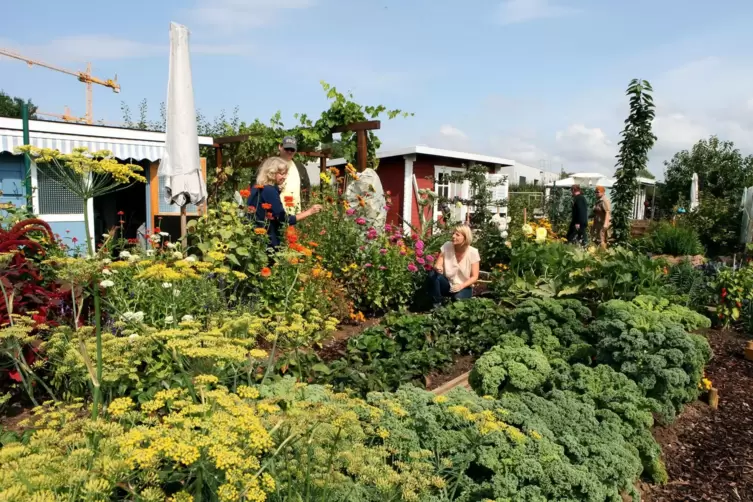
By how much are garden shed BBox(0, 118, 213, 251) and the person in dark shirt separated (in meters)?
8.53

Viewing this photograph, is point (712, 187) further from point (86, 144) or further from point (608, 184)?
point (86, 144)

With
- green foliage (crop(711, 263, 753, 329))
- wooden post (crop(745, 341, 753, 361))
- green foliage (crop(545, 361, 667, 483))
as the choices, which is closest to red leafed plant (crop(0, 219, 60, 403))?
green foliage (crop(545, 361, 667, 483))

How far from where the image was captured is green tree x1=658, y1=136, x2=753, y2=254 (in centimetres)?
1673

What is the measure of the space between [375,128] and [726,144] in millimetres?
23964

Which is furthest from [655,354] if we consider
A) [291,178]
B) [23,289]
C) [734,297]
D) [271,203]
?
[291,178]

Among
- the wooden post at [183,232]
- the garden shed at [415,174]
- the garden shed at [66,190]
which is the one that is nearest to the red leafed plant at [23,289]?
the wooden post at [183,232]

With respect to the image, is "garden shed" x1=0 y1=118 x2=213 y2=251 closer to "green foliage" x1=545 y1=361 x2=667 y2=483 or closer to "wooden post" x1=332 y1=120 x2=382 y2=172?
"wooden post" x1=332 y1=120 x2=382 y2=172

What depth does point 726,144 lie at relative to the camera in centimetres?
2469

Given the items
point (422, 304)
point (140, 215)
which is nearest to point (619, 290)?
point (422, 304)

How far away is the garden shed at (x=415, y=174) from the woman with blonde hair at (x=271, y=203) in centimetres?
954

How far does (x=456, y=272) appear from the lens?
19.3 feet

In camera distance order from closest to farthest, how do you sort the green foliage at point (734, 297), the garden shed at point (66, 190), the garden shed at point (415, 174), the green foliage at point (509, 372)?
the green foliage at point (509, 372)
the green foliage at point (734, 297)
the garden shed at point (66, 190)
the garden shed at point (415, 174)

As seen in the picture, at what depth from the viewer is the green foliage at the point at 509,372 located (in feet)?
10.8

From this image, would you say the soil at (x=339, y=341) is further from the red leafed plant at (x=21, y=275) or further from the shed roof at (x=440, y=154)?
the shed roof at (x=440, y=154)
